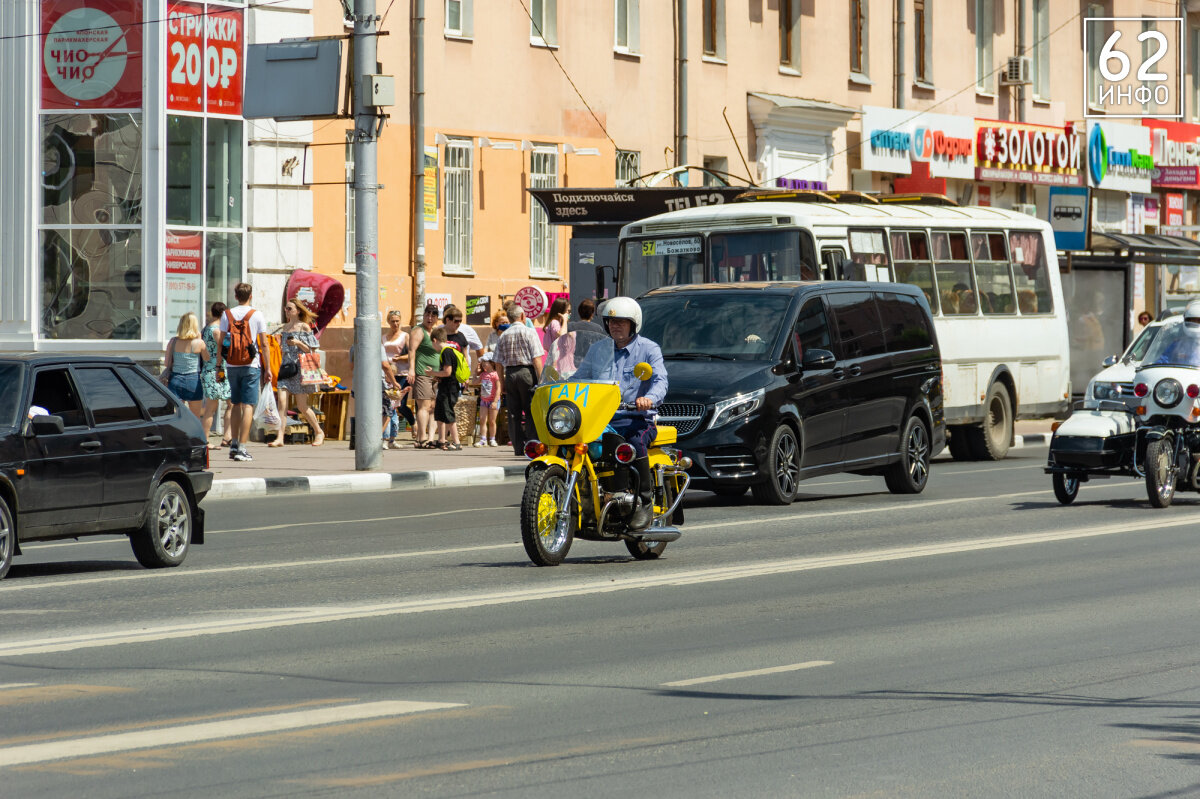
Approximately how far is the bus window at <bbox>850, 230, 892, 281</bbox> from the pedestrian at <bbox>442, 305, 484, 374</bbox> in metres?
5.11

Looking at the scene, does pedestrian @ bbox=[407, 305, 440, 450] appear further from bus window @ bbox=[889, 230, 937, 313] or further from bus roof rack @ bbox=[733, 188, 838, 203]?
bus window @ bbox=[889, 230, 937, 313]

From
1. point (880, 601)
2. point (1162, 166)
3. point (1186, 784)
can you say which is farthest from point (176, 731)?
point (1162, 166)

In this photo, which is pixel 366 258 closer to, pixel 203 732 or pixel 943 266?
pixel 943 266

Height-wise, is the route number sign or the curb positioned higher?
the route number sign

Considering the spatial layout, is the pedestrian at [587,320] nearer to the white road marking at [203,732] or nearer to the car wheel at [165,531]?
the car wheel at [165,531]

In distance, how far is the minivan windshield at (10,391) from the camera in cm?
1266

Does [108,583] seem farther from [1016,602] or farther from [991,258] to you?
[991,258]

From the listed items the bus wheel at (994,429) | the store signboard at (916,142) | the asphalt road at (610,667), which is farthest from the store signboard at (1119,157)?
the asphalt road at (610,667)

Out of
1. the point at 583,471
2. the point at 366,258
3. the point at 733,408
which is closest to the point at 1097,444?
the point at 733,408

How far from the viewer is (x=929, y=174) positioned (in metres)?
43.8

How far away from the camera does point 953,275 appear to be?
86.5 feet

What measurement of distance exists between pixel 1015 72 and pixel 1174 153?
745 centimetres

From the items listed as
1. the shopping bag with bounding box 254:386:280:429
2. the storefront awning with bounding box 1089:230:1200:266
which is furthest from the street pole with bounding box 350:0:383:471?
the storefront awning with bounding box 1089:230:1200:266

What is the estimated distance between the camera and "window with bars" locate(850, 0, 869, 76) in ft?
142
